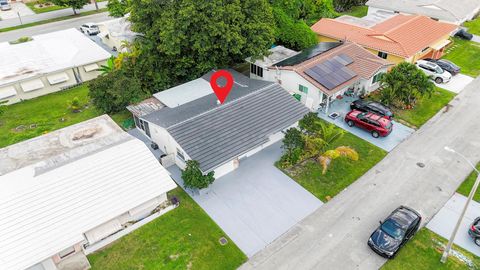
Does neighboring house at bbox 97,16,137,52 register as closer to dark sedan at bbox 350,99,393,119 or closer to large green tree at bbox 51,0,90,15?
large green tree at bbox 51,0,90,15

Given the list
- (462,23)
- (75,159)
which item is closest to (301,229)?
(75,159)

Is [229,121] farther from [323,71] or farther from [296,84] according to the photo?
[323,71]

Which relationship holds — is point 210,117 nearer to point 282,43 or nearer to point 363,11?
point 282,43

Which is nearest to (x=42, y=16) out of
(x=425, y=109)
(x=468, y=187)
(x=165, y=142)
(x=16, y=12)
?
(x=16, y=12)

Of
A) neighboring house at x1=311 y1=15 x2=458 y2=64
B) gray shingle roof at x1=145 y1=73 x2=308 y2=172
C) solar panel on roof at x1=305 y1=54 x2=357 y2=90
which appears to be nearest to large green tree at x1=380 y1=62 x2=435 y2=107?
solar panel on roof at x1=305 y1=54 x2=357 y2=90

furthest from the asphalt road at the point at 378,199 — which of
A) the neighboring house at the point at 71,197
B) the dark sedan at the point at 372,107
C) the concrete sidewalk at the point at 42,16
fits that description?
the concrete sidewalk at the point at 42,16

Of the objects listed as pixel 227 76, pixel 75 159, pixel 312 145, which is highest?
pixel 227 76

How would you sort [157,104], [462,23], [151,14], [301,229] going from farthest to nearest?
[462,23] → [151,14] → [157,104] → [301,229]
